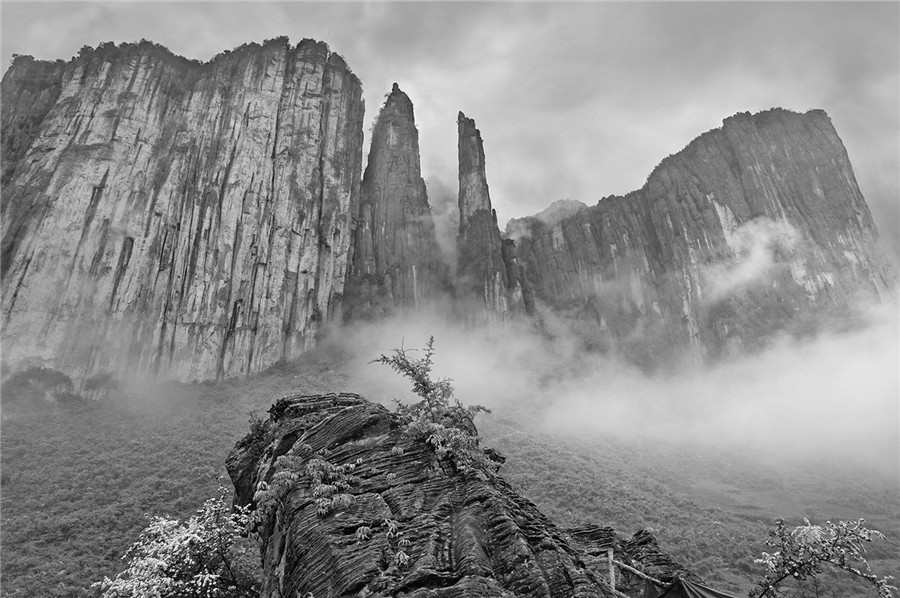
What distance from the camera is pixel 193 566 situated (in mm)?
13414

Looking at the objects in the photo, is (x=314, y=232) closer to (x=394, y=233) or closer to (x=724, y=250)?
(x=394, y=233)

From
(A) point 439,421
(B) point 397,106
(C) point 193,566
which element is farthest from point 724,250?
(C) point 193,566

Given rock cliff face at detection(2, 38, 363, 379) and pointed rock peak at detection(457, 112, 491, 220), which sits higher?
pointed rock peak at detection(457, 112, 491, 220)

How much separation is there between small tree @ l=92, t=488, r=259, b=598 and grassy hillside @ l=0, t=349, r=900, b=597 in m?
4.75

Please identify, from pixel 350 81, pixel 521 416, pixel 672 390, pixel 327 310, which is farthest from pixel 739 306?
pixel 350 81

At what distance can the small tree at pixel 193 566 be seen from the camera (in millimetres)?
12516

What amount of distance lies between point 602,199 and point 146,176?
67.8 meters

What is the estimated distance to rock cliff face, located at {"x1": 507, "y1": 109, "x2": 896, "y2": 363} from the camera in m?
73.8

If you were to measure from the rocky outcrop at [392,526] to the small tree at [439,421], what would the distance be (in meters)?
0.24

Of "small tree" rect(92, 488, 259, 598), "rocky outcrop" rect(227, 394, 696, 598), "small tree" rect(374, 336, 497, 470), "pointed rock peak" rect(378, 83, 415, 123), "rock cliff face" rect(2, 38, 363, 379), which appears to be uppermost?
"pointed rock peak" rect(378, 83, 415, 123)

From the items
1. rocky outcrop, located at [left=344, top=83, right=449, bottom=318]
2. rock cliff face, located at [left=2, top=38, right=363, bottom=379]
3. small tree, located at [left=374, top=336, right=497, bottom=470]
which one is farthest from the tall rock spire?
small tree, located at [left=374, top=336, right=497, bottom=470]

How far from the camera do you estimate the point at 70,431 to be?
3912 cm

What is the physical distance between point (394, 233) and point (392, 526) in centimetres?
6506

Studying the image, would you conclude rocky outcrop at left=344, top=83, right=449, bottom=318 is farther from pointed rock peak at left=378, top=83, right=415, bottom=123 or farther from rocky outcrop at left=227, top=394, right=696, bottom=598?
rocky outcrop at left=227, top=394, right=696, bottom=598
